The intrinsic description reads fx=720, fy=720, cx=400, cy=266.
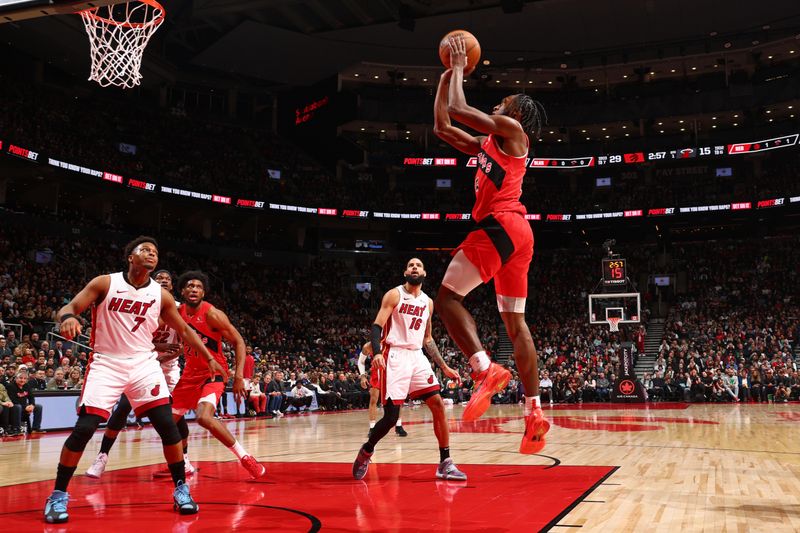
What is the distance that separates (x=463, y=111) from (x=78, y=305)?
2.87 meters

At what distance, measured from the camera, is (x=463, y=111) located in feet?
14.7

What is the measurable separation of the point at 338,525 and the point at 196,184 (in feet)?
101

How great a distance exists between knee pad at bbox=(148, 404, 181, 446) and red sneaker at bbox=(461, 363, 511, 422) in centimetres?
214

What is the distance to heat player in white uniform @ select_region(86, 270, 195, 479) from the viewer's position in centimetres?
694

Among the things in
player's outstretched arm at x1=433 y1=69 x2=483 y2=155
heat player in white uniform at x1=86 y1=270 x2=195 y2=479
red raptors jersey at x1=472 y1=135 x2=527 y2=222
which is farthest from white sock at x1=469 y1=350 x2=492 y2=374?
heat player in white uniform at x1=86 y1=270 x2=195 y2=479

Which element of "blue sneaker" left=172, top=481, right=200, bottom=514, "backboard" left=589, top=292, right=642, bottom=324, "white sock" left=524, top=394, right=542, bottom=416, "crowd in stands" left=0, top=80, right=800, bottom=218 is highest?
"crowd in stands" left=0, top=80, right=800, bottom=218

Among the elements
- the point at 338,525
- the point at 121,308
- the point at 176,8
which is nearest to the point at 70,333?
the point at 121,308

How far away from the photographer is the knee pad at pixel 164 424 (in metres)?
5.17

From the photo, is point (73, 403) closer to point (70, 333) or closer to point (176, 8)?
point (70, 333)

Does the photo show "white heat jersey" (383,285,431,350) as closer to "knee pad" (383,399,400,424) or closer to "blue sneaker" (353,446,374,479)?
"knee pad" (383,399,400,424)

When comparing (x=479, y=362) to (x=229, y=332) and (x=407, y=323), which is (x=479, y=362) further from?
(x=229, y=332)

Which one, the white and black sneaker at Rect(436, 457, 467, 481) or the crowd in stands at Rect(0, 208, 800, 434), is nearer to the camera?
the white and black sneaker at Rect(436, 457, 467, 481)

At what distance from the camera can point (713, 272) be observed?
1417 inches

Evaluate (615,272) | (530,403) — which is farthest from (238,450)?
(615,272)
